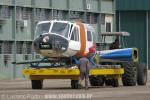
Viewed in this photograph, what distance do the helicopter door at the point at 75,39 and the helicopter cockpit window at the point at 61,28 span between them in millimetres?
311

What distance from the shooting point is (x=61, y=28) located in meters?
28.5

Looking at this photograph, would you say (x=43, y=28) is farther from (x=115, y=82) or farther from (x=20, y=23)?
(x=20, y=23)

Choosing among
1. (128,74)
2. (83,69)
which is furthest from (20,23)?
(83,69)

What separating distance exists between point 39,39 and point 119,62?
6.18 m

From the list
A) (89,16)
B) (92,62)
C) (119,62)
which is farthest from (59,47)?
(89,16)

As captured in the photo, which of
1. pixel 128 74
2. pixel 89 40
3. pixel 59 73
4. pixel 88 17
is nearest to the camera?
pixel 59 73

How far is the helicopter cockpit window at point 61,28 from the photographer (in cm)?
2828

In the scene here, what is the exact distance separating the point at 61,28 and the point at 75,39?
33.3 inches

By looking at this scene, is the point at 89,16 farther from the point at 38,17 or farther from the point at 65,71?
the point at 65,71

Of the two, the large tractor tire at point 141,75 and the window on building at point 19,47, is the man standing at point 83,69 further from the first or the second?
the window on building at point 19,47

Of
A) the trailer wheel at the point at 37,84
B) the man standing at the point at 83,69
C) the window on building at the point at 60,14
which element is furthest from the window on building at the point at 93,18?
the man standing at the point at 83,69

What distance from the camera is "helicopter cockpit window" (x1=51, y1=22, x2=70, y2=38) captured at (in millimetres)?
28281

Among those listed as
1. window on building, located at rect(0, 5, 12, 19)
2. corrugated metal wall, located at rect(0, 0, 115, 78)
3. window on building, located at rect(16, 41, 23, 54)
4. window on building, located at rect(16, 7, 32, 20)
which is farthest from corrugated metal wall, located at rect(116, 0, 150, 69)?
window on building, located at rect(0, 5, 12, 19)

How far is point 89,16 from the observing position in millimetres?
54812
